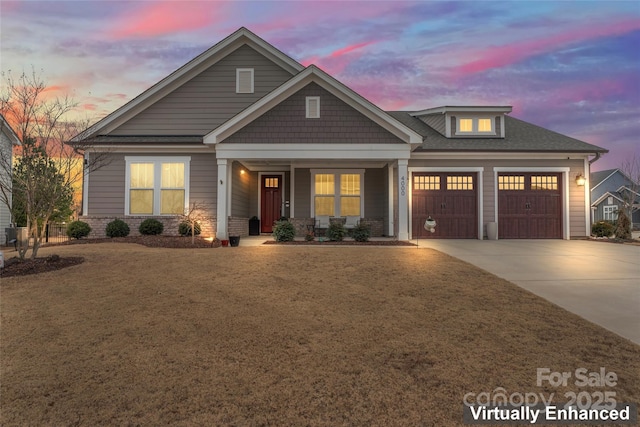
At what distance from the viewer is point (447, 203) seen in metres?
14.1

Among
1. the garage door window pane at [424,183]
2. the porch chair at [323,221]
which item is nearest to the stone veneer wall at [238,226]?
the porch chair at [323,221]

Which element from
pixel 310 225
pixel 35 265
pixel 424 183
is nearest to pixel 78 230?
pixel 35 265

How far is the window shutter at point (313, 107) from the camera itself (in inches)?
482

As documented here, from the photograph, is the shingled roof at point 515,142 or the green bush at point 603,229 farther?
the green bush at point 603,229

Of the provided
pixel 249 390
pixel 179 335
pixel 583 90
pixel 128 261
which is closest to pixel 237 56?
pixel 128 261

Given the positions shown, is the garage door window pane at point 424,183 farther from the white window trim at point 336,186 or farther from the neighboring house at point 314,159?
the white window trim at point 336,186

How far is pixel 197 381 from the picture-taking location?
2.77 m

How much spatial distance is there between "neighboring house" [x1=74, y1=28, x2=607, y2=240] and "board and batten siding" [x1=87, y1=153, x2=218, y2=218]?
41 mm

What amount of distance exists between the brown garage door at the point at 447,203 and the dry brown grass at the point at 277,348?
8.22m

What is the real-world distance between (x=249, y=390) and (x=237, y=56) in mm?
15347

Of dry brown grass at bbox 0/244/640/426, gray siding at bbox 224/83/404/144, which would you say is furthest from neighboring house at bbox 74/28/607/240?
dry brown grass at bbox 0/244/640/426

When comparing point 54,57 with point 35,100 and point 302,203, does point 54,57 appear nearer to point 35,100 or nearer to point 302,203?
point 35,100

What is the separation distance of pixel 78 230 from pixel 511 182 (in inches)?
695

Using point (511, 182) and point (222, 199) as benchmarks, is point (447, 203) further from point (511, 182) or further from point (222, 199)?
point (222, 199)
